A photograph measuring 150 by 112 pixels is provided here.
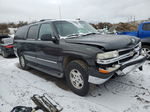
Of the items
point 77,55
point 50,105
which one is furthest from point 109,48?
point 50,105

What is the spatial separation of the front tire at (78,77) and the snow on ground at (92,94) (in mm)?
180

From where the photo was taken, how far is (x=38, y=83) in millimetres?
3639

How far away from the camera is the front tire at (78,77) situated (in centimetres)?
251

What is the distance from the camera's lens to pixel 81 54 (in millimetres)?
2412

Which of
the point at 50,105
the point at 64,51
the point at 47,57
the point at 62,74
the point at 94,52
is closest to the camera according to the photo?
the point at 94,52

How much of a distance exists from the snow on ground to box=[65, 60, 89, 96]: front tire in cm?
18

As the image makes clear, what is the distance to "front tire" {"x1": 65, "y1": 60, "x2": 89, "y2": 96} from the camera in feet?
8.23

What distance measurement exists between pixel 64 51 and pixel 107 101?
1515mm

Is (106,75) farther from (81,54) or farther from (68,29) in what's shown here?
(68,29)

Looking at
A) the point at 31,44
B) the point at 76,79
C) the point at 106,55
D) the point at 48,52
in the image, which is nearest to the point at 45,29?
the point at 48,52

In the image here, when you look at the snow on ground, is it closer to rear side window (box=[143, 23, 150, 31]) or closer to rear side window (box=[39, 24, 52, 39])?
rear side window (box=[39, 24, 52, 39])

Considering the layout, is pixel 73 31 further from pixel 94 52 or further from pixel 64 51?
pixel 94 52

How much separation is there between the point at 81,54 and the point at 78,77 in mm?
614

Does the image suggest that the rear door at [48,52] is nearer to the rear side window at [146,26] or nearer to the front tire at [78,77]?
the front tire at [78,77]
